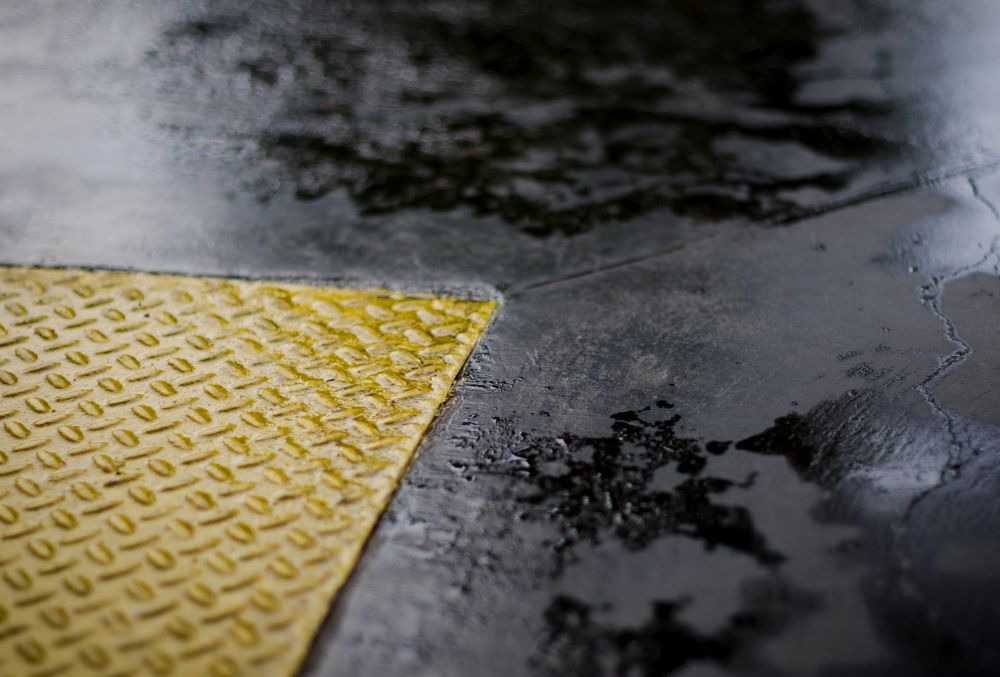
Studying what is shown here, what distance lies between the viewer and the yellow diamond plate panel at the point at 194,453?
1.51 m

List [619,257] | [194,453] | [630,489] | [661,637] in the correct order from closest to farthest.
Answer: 1. [661,637]
2. [630,489]
3. [194,453]
4. [619,257]

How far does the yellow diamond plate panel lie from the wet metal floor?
11 cm

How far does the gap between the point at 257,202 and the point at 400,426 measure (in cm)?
139

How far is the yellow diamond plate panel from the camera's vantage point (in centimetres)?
151

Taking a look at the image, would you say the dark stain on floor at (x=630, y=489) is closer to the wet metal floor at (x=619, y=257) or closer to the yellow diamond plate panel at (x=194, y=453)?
the wet metal floor at (x=619, y=257)

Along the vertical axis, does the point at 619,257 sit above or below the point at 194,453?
above

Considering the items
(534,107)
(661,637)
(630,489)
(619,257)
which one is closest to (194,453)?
(630,489)

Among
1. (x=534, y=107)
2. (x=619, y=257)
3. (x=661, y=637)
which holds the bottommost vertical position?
(x=661, y=637)

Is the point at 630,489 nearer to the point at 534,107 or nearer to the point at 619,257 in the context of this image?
the point at 619,257

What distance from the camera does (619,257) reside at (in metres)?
2.56

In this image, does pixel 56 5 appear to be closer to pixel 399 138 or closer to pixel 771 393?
pixel 399 138

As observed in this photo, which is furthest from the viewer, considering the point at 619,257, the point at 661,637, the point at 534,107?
the point at 534,107

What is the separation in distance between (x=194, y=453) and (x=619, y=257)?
1.44 metres

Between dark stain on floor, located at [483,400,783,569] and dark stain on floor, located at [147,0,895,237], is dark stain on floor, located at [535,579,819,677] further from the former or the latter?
dark stain on floor, located at [147,0,895,237]
